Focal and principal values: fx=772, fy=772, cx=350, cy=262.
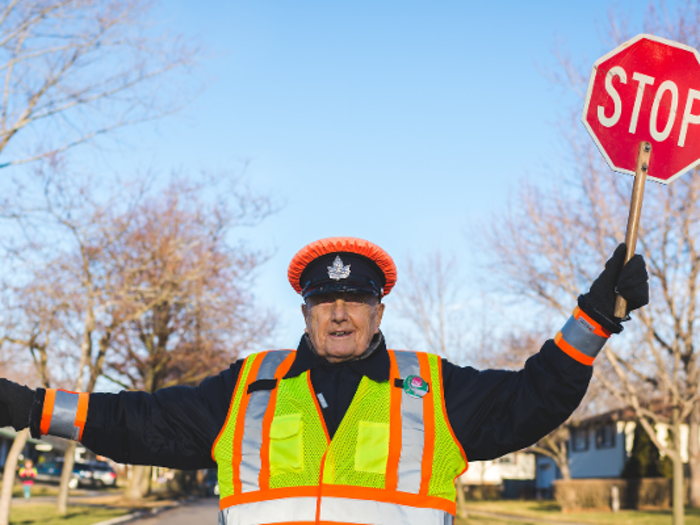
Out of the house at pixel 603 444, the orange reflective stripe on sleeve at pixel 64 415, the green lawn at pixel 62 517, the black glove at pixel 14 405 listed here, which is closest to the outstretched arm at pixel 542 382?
the orange reflective stripe on sleeve at pixel 64 415

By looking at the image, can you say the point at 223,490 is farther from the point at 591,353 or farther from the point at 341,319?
the point at 591,353

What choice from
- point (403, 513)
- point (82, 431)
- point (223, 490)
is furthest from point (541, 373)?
point (82, 431)

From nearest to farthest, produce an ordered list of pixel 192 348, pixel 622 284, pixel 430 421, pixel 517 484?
pixel 622 284, pixel 430 421, pixel 192 348, pixel 517 484

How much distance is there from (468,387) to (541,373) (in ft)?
0.98

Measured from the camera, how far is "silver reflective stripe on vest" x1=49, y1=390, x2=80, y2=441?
9.31 feet

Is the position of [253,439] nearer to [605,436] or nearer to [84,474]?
[605,436]

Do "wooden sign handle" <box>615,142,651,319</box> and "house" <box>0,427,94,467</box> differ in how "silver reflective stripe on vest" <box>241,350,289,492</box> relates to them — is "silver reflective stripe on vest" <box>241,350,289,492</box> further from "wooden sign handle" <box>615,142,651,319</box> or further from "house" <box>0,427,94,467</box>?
"house" <box>0,427,94,467</box>

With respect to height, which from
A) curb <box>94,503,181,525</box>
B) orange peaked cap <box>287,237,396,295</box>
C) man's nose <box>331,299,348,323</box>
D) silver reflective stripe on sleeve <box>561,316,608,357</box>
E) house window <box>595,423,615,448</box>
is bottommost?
curb <box>94,503,181,525</box>

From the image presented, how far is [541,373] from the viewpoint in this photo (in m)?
2.65

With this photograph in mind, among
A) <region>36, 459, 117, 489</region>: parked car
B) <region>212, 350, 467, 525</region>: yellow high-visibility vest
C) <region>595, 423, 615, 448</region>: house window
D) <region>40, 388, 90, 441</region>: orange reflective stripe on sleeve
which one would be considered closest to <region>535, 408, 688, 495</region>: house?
<region>595, 423, 615, 448</region>: house window

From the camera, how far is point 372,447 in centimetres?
271

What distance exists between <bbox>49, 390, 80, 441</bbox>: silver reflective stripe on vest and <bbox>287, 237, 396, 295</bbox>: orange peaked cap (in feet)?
3.38

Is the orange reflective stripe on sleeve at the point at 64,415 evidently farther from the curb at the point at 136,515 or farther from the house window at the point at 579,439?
the house window at the point at 579,439

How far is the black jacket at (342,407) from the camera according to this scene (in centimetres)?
266
